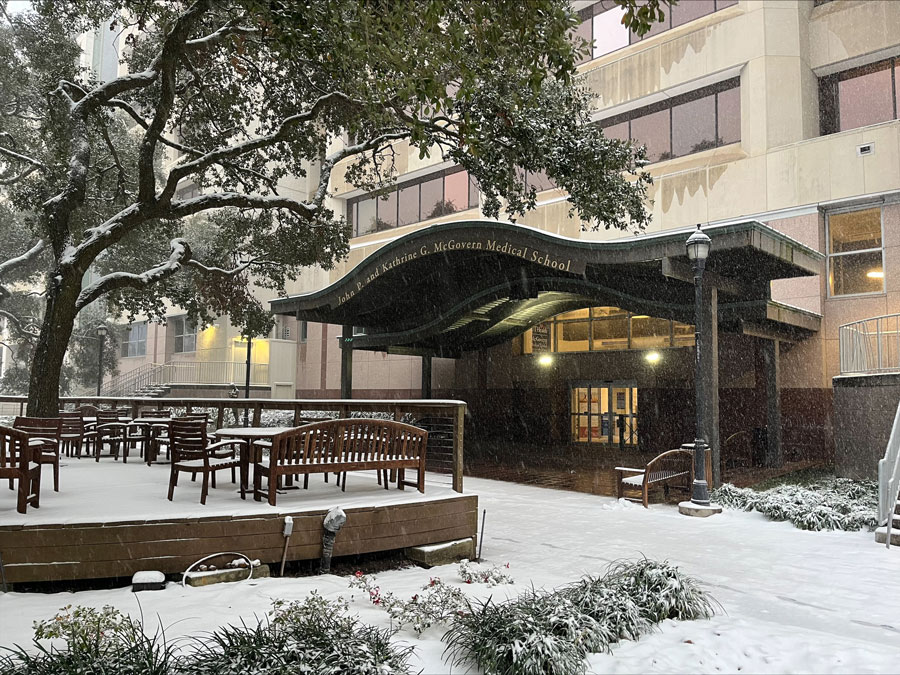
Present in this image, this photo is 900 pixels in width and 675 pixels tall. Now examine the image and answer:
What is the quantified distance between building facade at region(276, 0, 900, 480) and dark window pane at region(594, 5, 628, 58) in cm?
6

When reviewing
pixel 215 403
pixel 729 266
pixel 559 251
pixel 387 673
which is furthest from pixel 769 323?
pixel 387 673

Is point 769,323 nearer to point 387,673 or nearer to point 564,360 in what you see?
point 564,360

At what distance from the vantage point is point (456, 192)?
89.9 ft

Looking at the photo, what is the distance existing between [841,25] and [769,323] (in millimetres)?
9479

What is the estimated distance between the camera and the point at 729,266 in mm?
13195

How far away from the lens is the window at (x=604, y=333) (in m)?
21.2

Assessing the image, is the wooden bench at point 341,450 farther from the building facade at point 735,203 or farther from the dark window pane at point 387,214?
the dark window pane at point 387,214

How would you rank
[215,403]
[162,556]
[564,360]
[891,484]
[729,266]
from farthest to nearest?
[564,360]
[729,266]
[215,403]
[891,484]
[162,556]

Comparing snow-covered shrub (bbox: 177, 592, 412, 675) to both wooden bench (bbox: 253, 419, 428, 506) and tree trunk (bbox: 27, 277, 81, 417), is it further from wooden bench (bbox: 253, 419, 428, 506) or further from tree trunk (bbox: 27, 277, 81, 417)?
tree trunk (bbox: 27, 277, 81, 417)

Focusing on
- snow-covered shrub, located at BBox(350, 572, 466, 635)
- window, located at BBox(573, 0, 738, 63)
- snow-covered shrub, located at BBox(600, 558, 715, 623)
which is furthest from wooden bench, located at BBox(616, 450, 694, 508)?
Result: window, located at BBox(573, 0, 738, 63)

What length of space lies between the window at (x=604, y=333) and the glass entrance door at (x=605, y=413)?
1.38m

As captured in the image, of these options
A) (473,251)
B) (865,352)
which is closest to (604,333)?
(473,251)

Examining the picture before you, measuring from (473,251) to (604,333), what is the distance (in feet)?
28.4

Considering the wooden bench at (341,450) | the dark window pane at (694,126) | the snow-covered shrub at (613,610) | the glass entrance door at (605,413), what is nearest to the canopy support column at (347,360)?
the glass entrance door at (605,413)
